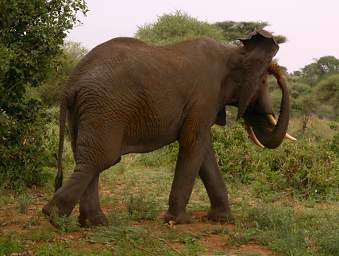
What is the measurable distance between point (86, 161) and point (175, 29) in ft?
69.9

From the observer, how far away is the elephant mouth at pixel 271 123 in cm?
675

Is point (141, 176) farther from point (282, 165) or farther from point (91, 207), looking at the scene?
point (91, 207)

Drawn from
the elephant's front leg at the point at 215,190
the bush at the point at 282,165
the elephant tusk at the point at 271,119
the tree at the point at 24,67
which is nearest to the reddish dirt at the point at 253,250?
the elephant's front leg at the point at 215,190

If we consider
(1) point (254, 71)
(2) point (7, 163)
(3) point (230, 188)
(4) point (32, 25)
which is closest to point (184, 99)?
(1) point (254, 71)

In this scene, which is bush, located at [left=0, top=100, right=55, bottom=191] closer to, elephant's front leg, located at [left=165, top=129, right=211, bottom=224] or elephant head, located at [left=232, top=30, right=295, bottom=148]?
elephant's front leg, located at [left=165, top=129, right=211, bottom=224]

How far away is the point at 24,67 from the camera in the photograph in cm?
660

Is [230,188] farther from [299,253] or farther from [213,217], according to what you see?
[299,253]

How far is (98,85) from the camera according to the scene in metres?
5.55

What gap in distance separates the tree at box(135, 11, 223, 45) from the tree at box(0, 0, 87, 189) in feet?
60.1

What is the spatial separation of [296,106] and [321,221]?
2083cm

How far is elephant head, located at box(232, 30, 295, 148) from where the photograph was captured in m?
6.62

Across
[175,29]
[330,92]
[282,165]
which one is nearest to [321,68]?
[330,92]

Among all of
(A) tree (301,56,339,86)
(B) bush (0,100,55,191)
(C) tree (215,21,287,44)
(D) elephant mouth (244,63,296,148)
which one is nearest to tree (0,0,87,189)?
(B) bush (0,100,55,191)

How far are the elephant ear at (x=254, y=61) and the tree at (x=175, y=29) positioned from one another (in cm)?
1872
